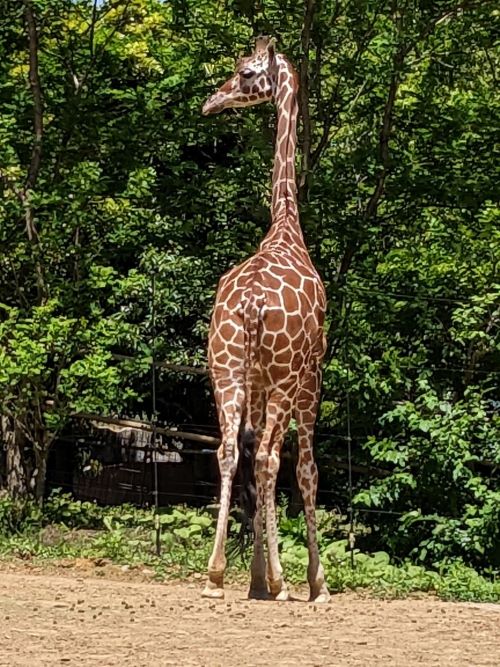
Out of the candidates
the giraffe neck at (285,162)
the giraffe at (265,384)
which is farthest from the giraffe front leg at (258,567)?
the giraffe neck at (285,162)

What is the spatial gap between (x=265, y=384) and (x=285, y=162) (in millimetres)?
1912

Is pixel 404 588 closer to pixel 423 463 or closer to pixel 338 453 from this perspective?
pixel 423 463

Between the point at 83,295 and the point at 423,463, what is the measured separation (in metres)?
3.68

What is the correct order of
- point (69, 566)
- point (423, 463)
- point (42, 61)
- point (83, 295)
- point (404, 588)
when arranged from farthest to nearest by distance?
point (42, 61) < point (83, 295) < point (423, 463) < point (69, 566) < point (404, 588)

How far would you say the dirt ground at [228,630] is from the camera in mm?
5961

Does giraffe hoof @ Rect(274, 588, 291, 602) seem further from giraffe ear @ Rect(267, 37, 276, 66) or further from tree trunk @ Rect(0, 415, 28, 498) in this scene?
tree trunk @ Rect(0, 415, 28, 498)

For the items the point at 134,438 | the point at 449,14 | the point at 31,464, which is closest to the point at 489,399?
the point at 449,14

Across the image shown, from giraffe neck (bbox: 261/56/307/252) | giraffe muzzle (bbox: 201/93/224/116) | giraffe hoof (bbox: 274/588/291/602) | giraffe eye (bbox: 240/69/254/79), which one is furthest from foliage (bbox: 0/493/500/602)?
giraffe eye (bbox: 240/69/254/79)

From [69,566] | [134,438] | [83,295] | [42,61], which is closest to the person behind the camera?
[69,566]

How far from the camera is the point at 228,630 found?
267 inches

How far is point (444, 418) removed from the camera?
11195mm

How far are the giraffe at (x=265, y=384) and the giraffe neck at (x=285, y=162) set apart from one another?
363 mm

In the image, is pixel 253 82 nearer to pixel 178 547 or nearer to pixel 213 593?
pixel 213 593

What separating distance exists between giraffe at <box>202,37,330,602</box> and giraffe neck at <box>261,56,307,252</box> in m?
0.36
